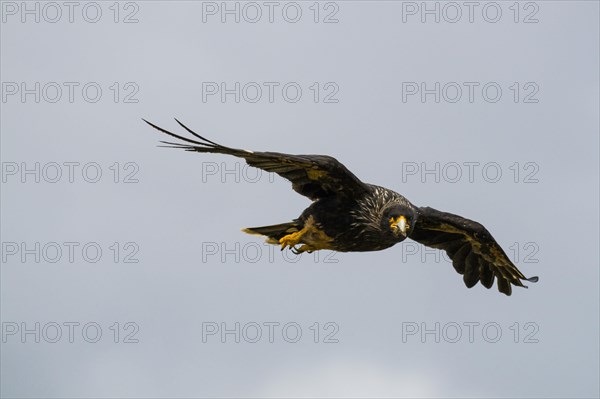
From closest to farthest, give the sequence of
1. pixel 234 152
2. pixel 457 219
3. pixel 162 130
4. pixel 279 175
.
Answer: pixel 162 130, pixel 234 152, pixel 279 175, pixel 457 219

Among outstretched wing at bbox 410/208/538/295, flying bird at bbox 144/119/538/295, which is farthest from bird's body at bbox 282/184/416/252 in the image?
outstretched wing at bbox 410/208/538/295

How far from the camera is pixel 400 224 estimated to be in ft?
68.8

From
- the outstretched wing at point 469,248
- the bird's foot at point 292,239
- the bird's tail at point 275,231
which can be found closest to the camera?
the bird's foot at point 292,239

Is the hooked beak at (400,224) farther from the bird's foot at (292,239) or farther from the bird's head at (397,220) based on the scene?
the bird's foot at (292,239)

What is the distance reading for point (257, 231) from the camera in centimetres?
2231

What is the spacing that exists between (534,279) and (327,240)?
4289mm

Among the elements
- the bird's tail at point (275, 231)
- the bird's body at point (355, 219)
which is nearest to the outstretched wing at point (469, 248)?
the bird's body at point (355, 219)

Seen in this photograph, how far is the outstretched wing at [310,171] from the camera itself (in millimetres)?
19984

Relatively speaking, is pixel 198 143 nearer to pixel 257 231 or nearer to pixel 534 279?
pixel 257 231

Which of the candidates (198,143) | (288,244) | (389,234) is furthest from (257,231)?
(198,143)

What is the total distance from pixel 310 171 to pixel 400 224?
1582 millimetres

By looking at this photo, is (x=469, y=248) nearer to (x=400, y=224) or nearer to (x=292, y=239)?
(x=400, y=224)

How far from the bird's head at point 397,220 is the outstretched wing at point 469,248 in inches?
87.0

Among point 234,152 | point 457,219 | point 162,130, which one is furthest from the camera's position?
point 457,219
